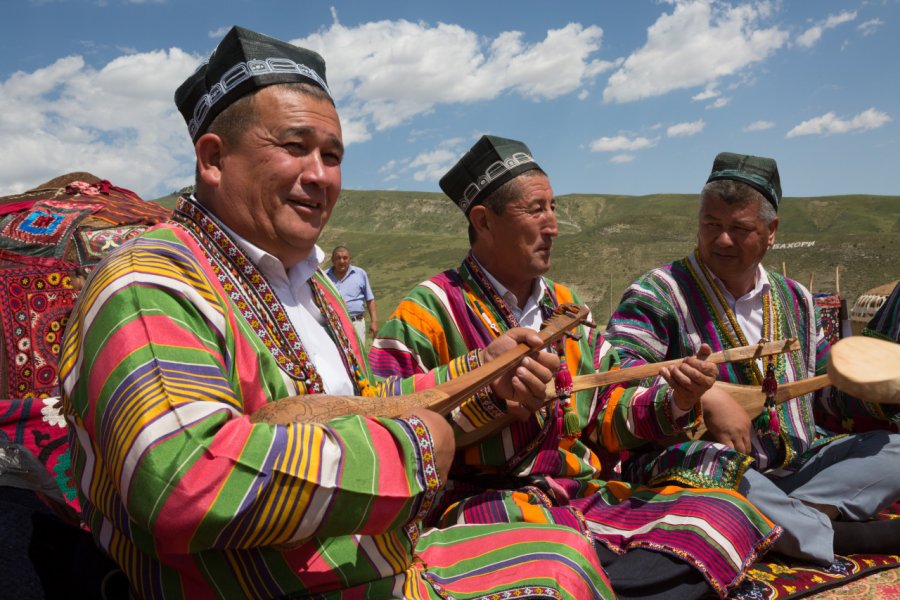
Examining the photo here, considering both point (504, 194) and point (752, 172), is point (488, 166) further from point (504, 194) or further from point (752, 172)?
point (752, 172)

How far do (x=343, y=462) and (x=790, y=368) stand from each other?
290 cm

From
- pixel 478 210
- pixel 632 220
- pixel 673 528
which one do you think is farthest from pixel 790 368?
pixel 632 220

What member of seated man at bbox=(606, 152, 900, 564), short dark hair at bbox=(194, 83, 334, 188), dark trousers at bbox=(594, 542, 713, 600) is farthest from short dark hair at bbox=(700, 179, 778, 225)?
short dark hair at bbox=(194, 83, 334, 188)

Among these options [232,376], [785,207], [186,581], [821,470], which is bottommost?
[821,470]

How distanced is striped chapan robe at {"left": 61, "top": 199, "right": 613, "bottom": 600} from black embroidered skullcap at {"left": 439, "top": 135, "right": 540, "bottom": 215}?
1.68 meters

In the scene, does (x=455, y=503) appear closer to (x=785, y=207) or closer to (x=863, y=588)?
(x=863, y=588)

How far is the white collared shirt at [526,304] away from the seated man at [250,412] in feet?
3.63

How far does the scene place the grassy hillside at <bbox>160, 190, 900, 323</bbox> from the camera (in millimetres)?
33562

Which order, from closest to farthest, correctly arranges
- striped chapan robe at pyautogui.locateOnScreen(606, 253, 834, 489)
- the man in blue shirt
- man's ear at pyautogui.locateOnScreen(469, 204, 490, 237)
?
man's ear at pyautogui.locateOnScreen(469, 204, 490, 237), striped chapan robe at pyautogui.locateOnScreen(606, 253, 834, 489), the man in blue shirt

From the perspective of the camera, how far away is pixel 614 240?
149 feet

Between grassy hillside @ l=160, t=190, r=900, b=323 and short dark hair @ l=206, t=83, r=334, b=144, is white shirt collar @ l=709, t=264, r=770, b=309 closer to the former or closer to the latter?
short dark hair @ l=206, t=83, r=334, b=144

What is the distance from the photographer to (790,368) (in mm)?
3523

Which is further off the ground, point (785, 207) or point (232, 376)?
A: point (785, 207)

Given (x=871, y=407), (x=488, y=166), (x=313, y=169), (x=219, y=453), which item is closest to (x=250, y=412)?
(x=219, y=453)
